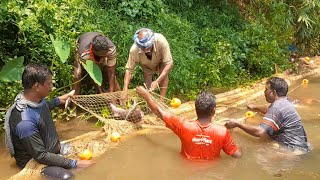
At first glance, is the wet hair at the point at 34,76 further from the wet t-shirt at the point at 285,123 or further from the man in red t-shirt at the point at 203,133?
the wet t-shirt at the point at 285,123

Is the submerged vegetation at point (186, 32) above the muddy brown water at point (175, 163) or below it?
above

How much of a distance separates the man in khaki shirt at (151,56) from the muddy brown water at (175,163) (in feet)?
3.34

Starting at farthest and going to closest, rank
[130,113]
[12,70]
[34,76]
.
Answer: [130,113] → [12,70] → [34,76]

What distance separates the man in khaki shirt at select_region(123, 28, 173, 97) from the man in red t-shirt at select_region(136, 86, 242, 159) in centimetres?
167

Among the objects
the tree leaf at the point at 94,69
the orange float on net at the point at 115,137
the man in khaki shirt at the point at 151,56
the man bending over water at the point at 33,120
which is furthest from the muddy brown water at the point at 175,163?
the man in khaki shirt at the point at 151,56

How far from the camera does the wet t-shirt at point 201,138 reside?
5195 millimetres

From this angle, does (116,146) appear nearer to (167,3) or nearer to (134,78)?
(134,78)

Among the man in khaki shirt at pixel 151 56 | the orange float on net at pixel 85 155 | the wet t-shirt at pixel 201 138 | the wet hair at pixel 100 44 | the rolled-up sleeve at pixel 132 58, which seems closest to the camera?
the wet t-shirt at pixel 201 138

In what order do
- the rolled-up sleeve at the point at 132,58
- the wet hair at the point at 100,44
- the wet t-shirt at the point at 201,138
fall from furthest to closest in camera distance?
the rolled-up sleeve at the point at 132,58, the wet hair at the point at 100,44, the wet t-shirt at the point at 201,138

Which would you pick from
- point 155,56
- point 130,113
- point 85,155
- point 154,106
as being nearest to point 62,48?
point 130,113

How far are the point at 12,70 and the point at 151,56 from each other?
2.29 m

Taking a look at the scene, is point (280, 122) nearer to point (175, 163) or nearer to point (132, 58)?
point (175, 163)

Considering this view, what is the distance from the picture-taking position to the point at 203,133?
17.0ft

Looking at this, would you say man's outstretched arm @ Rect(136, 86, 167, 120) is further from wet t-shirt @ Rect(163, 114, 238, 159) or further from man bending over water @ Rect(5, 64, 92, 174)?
man bending over water @ Rect(5, 64, 92, 174)
